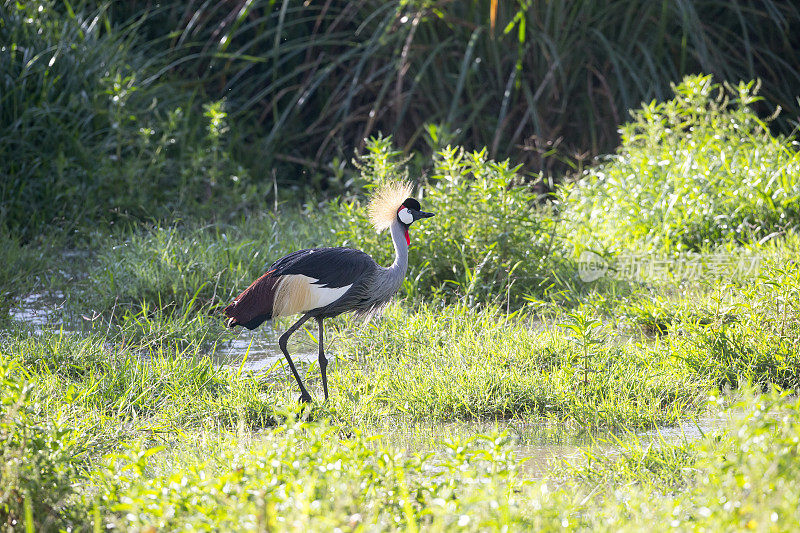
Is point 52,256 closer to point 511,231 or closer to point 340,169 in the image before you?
point 340,169

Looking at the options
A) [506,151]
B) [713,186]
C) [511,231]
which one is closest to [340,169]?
[506,151]

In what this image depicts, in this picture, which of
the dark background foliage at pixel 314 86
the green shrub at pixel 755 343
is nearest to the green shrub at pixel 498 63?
the dark background foliage at pixel 314 86

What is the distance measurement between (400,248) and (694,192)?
2.20 meters

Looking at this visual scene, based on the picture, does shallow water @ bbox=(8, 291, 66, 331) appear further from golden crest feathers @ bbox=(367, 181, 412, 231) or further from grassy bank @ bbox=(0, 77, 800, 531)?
golden crest feathers @ bbox=(367, 181, 412, 231)

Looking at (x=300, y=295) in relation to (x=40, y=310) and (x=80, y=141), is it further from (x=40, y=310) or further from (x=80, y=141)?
(x=80, y=141)

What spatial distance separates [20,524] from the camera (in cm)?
262

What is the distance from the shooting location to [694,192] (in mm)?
5617

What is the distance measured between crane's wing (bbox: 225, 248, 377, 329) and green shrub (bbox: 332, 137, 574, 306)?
1032 millimetres

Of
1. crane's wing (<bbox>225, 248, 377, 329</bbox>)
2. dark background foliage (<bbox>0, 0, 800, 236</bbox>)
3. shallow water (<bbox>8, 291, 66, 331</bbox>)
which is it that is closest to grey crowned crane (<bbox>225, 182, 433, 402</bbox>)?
crane's wing (<bbox>225, 248, 377, 329</bbox>)

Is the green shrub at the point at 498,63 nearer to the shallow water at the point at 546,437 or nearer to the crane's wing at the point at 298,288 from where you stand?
the crane's wing at the point at 298,288

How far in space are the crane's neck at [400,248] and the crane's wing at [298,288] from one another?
0.22 metres

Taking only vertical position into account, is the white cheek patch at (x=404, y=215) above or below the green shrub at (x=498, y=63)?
below

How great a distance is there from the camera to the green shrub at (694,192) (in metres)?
5.61

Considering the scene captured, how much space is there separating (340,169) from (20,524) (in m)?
4.64
